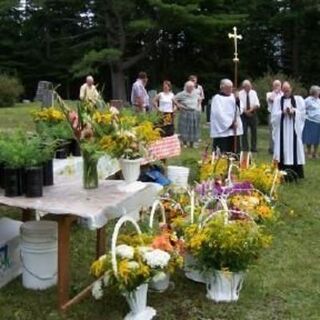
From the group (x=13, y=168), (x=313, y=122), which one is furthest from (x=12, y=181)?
(x=313, y=122)

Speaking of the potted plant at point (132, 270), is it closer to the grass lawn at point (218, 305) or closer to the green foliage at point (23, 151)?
the grass lawn at point (218, 305)

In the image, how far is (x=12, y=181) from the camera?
4.89 m

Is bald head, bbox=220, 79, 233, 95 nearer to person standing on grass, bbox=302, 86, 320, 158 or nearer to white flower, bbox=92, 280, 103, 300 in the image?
person standing on grass, bbox=302, 86, 320, 158

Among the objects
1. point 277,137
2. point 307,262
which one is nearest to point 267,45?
point 277,137

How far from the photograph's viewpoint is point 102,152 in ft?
17.1

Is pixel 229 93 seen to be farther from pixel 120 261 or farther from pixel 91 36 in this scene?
pixel 91 36

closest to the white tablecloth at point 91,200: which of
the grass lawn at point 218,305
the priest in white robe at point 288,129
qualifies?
the grass lawn at point 218,305

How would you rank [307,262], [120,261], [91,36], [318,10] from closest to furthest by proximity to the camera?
1. [120,261]
2. [307,262]
3. [318,10]
4. [91,36]

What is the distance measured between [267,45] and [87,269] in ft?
118

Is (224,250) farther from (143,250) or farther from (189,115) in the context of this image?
(189,115)

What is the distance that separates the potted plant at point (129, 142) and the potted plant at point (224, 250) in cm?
72

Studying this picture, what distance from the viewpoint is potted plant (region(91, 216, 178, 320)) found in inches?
179

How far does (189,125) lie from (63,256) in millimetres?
10721

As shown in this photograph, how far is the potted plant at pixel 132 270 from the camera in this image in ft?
14.9
